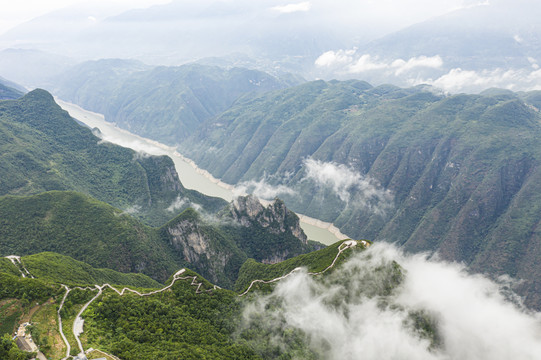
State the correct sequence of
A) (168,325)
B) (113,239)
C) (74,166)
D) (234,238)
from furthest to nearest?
(74,166) < (234,238) < (113,239) < (168,325)

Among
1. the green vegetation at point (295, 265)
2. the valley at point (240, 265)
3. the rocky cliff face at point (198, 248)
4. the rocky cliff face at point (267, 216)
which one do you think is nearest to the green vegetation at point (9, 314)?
the valley at point (240, 265)

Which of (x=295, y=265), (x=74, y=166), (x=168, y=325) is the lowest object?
(x=295, y=265)

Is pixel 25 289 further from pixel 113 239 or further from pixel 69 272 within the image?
pixel 113 239

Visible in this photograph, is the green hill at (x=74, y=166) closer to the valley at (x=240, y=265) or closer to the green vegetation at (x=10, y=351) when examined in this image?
the valley at (x=240, y=265)

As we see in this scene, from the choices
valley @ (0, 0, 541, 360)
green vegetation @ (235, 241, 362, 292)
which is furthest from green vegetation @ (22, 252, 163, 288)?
green vegetation @ (235, 241, 362, 292)

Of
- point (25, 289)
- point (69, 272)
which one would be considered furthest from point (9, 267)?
→ point (25, 289)

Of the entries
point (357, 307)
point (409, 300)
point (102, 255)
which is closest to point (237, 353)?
point (357, 307)

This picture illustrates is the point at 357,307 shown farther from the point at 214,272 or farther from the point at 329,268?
the point at 214,272

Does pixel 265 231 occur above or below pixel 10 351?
below
